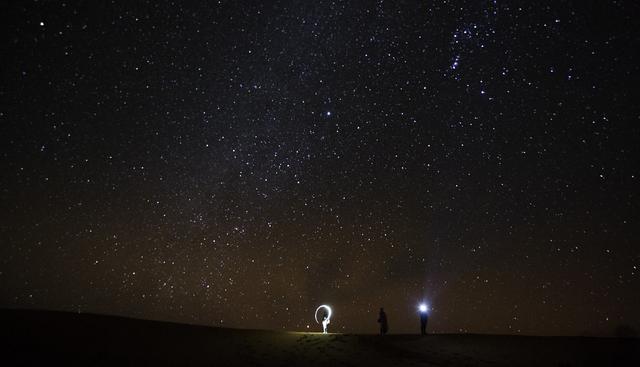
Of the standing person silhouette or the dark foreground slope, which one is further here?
the standing person silhouette

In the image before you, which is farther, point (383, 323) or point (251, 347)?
point (383, 323)

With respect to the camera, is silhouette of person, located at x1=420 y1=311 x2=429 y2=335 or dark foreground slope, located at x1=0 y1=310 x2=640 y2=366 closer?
dark foreground slope, located at x1=0 y1=310 x2=640 y2=366

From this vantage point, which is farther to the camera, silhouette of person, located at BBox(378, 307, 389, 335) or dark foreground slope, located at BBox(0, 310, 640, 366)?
silhouette of person, located at BBox(378, 307, 389, 335)

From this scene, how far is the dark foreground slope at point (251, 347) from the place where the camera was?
13211mm

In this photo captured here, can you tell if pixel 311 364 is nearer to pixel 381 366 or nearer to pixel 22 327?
pixel 381 366

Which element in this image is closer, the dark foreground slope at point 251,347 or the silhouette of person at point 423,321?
the dark foreground slope at point 251,347

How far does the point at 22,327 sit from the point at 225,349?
6.86 metres

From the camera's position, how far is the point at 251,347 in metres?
15.2

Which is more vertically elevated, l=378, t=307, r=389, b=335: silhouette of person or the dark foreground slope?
l=378, t=307, r=389, b=335: silhouette of person

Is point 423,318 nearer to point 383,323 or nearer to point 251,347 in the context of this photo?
point 383,323

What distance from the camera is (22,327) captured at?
585 inches

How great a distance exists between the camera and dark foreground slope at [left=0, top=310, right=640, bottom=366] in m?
13.2

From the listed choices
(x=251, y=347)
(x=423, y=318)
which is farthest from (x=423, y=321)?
(x=251, y=347)

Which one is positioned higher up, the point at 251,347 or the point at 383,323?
the point at 383,323
